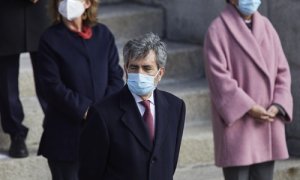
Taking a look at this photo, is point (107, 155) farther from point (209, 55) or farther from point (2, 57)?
point (2, 57)

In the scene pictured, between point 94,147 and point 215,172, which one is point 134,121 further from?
point 215,172

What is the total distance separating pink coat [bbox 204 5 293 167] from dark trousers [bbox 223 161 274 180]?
7 centimetres

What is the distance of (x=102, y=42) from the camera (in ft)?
22.8

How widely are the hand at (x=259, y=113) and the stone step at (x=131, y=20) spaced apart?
265cm

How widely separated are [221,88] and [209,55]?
0.20m

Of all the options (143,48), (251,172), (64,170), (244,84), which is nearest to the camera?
(143,48)

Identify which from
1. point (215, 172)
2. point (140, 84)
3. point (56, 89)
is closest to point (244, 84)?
point (56, 89)

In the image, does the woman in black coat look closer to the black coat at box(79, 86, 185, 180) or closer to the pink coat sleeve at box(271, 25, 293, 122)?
the pink coat sleeve at box(271, 25, 293, 122)

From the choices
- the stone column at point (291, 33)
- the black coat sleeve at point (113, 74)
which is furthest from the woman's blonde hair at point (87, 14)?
the stone column at point (291, 33)

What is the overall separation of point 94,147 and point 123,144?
0.43 ft

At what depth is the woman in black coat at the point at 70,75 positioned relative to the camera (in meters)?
6.79

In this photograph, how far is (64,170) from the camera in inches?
272


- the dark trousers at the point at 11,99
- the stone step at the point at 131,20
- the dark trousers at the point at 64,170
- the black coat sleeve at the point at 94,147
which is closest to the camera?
Answer: the black coat sleeve at the point at 94,147

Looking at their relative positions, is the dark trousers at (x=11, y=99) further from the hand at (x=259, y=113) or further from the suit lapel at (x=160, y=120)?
the suit lapel at (x=160, y=120)
